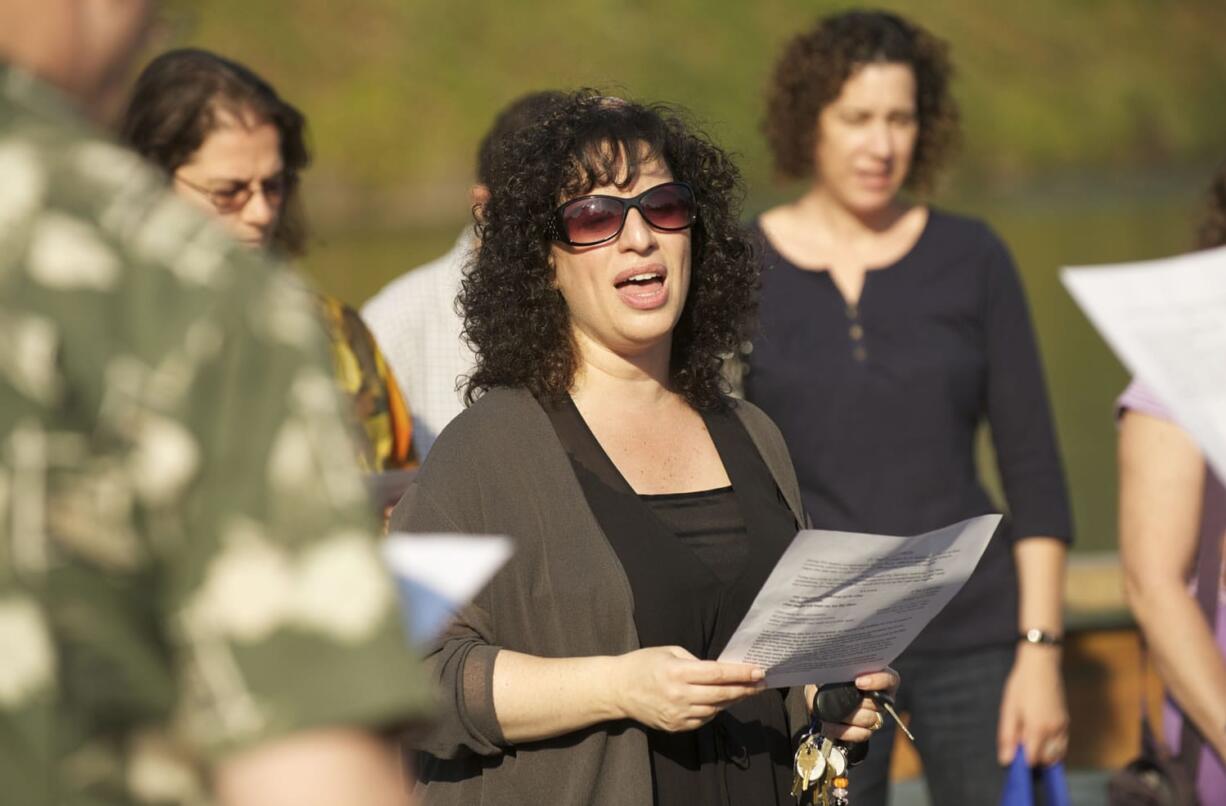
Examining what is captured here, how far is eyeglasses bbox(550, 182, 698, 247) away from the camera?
→ 2674 mm

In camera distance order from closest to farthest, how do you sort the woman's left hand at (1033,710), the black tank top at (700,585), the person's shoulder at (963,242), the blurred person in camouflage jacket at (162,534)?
the blurred person in camouflage jacket at (162,534) < the black tank top at (700,585) < the woman's left hand at (1033,710) < the person's shoulder at (963,242)

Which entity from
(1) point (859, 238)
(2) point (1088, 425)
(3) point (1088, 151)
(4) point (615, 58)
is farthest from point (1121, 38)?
(1) point (859, 238)

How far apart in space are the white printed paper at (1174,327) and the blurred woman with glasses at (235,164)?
1.80 m

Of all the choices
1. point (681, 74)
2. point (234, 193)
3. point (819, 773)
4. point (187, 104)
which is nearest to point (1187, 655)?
point (819, 773)

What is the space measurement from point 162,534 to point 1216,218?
2.59m

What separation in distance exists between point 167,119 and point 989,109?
207ft

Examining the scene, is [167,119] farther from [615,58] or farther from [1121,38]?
[1121,38]

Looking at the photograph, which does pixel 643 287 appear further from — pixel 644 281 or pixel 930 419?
pixel 930 419

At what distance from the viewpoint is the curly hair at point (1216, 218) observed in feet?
10.1

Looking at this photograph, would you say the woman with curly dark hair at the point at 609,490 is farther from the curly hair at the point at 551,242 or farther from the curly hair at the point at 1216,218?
the curly hair at the point at 1216,218

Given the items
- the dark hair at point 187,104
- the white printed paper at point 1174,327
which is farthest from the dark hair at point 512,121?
the white printed paper at point 1174,327

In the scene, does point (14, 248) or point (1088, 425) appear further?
point (1088, 425)

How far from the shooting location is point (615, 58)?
62500mm

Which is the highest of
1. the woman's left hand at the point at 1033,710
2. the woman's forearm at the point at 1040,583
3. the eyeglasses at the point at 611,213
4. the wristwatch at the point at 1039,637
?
the eyeglasses at the point at 611,213
